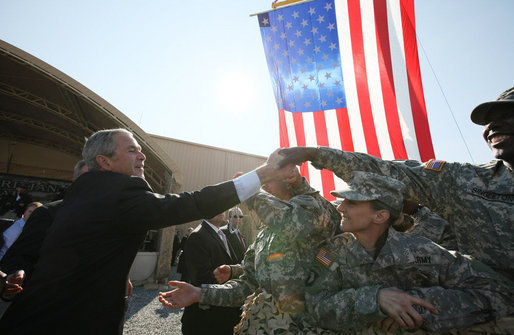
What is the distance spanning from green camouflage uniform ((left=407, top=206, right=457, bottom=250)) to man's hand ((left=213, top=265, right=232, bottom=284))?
1.80m

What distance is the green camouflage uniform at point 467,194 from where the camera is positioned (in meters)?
1.71

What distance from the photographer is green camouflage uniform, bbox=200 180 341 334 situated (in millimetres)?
1771

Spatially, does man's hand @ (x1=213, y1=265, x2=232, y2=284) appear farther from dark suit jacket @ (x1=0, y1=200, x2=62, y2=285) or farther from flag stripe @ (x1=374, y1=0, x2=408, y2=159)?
flag stripe @ (x1=374, y1=0, x2=408, y2=159)

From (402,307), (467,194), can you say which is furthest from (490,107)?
(402,307)

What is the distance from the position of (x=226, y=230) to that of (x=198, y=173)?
1274 cm

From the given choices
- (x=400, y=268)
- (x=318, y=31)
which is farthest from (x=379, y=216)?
(x=318, y=31)

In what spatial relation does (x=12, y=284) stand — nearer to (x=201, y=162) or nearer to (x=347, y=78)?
(x=347, y=78)

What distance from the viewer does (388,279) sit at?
1674 millimetres

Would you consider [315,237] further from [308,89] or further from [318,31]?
[318,31]

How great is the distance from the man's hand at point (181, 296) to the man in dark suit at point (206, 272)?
0.67 m

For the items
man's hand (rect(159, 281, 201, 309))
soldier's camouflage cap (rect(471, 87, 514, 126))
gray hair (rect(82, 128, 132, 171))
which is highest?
soldier's camouflage cap (rect(471, 87, 514, 126))

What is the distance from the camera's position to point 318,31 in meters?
5.61

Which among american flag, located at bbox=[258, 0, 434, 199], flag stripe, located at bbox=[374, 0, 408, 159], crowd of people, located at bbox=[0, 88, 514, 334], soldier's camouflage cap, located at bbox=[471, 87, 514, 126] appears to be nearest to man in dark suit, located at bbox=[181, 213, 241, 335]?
crowd of people, located at bbox=[0, 88, 514, 334]

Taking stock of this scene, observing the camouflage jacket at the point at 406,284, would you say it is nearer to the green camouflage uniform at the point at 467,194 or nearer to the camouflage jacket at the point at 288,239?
the camouflage jacket at the point at 288,239
